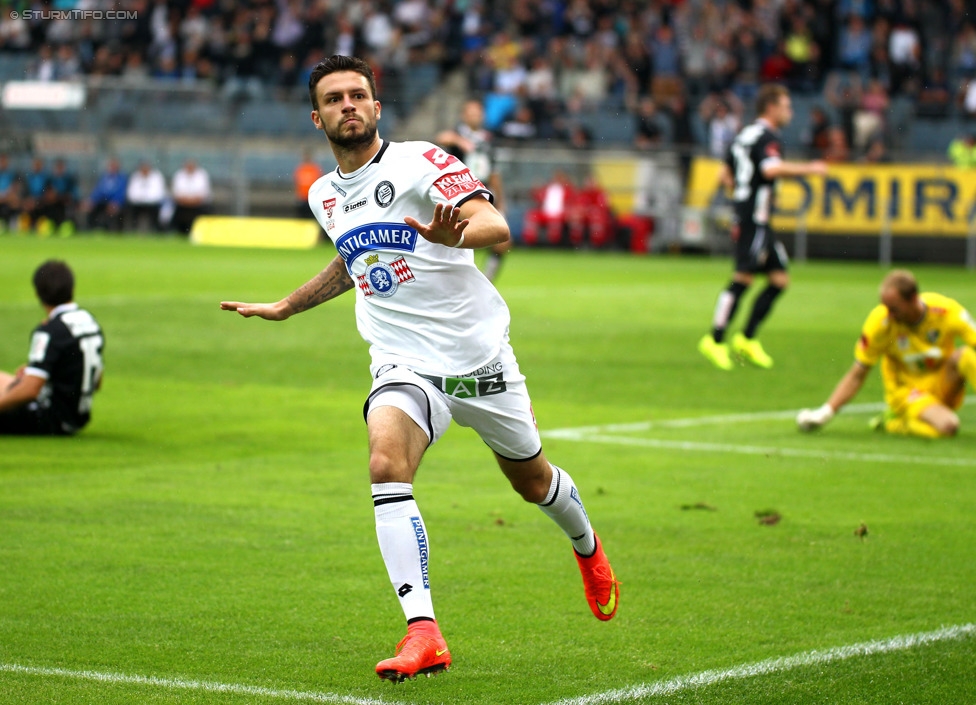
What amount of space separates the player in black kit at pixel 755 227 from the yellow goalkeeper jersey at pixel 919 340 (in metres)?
3.99

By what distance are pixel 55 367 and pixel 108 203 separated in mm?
28640

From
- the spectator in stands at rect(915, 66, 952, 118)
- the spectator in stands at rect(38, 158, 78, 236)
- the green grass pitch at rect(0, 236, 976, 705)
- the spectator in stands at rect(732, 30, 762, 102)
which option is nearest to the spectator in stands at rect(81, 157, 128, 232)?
the spectator in stands at rect(38, 158, 78, 236)

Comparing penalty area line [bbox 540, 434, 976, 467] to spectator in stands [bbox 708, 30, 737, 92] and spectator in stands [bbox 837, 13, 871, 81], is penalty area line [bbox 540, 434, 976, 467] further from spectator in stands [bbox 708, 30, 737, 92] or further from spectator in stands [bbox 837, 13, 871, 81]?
spectator in stands [bbox 837, 13, 871, 81]

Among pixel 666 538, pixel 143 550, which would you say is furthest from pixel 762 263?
pixel 143 550

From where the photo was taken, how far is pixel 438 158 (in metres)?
5.35

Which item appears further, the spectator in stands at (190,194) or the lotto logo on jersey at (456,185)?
the spectator in stands at (190,194)

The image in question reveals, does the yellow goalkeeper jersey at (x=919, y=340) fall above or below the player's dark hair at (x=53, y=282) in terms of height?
below

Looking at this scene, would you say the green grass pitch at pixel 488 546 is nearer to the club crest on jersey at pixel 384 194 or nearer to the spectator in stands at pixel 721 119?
the club crest on jersey at pixel 384 194

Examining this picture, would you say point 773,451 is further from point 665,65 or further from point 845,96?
point 665,65

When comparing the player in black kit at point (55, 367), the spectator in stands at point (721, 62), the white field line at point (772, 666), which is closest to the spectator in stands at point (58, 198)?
the spectator in stands at point (721, 62)

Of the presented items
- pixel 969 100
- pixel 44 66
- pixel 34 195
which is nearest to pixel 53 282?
pixel 969 100

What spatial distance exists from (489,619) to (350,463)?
143 inches

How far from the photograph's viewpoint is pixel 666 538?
7168 millimetres

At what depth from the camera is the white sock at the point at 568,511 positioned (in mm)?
5574
